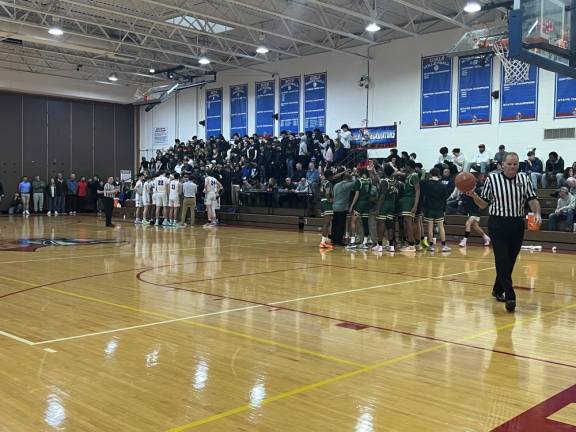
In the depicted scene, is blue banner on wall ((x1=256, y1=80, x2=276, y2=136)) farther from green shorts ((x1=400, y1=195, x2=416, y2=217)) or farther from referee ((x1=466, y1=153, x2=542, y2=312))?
referee ((x1=466, y1=153, x2=542, y2=312))

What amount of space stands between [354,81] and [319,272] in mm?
14187

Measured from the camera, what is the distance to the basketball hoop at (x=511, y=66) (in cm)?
1468

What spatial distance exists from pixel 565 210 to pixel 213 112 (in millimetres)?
17062

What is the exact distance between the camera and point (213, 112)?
27078 millimetres

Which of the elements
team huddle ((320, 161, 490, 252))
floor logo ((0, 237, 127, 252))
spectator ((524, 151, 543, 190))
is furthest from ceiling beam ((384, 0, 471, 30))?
floor logo ((0, 237, 127, 252))

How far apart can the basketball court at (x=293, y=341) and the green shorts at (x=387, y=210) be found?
1.34 m

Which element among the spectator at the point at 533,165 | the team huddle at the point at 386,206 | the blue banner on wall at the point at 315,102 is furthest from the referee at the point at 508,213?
the blue banner on wall at the point at 315,102

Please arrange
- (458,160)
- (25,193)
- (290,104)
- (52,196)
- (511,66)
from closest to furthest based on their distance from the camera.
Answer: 1. (511,66)
2. (458,160)
3. (290,104)
4. (25,193)
5. (52,196)

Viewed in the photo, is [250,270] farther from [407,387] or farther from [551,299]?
[407,387]

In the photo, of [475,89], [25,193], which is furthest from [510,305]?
[25,193]

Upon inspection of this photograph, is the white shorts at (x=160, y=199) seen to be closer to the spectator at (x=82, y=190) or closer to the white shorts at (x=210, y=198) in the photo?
the white shorts at (x=210, y=198)

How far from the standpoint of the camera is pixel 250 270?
9.23 metres

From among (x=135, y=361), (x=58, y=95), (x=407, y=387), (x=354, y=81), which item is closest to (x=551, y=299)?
(x=407, y=387)

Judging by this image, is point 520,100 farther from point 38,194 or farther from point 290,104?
point 38,194
